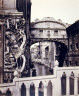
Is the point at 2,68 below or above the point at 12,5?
below

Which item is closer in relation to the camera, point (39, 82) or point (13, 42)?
point (39, 82)

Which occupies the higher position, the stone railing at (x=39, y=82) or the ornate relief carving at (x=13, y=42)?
the ornate relief carving at (x=13, y=42)

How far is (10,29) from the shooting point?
518 cm

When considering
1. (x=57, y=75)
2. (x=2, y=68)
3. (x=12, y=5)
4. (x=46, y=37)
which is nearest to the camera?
(x=57, y=75)

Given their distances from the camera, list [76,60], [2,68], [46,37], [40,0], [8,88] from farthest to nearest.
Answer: [46,37]
[76,60]
[2,68]
[40,0]
[8,88]

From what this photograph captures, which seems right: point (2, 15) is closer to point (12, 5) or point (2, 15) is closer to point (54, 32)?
point (12, 5)

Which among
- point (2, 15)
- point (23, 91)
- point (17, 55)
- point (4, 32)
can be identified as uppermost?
point (2, 15)

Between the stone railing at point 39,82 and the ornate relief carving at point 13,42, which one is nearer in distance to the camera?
the stone railing at point 39,82

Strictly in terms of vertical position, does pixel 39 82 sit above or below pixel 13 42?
below

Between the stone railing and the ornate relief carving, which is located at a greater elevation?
the ornate relief carving

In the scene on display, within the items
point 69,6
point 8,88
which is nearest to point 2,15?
point 69,6

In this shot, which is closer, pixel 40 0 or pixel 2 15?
pixel 40 0

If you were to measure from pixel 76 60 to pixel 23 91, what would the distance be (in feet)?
23.6

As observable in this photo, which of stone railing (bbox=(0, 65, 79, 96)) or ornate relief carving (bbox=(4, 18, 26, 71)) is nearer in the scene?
stone railing (bbox=(0, 65, 79, 96))
